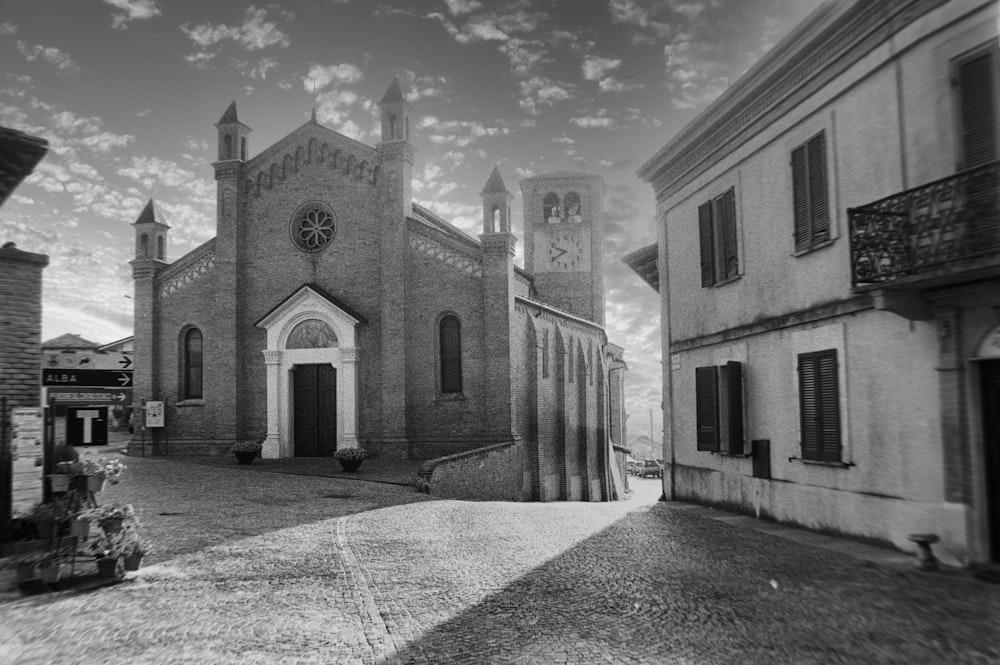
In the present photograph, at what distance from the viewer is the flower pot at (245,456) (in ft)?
76.2

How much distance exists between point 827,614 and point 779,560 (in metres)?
2.43

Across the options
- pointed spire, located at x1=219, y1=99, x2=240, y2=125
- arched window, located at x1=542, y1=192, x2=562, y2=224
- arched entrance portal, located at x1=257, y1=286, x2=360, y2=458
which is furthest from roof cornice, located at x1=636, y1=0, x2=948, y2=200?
arched window, located at x1=542, y1=192, x2=562, y2=224

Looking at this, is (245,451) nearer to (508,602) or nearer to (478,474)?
(478,474)

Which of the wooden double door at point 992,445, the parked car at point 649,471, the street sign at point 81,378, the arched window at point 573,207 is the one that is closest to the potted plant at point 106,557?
the street sign at point 81,378

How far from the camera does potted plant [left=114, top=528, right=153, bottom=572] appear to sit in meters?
8.09

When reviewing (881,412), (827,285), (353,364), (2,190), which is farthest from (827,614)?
(353,364)

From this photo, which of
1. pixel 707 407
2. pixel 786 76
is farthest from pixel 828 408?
pixel 786 76

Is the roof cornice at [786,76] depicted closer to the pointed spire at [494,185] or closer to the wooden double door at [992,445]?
the wooden double door at [992,445]

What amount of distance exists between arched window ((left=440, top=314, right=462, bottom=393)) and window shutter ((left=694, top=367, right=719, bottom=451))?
37.3ft

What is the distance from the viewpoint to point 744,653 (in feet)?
17.8

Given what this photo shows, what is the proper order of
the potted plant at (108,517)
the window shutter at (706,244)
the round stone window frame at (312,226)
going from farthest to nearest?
the round stone window frame at (312,226), the window shutter at (706,244), the potted plant at (108,517)

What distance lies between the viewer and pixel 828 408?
10.4 m

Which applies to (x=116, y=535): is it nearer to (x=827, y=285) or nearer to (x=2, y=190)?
(x=2, y=190)

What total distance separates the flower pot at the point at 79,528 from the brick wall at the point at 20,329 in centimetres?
282
